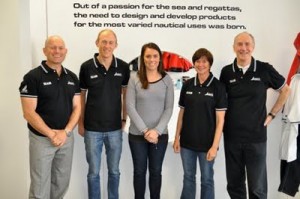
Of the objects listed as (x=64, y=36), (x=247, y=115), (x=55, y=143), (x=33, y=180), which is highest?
(x=64, y=36)

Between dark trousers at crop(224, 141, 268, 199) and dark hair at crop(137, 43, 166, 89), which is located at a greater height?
dark hair at crop(137, 43, 166, 89)

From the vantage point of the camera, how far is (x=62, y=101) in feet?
8.22

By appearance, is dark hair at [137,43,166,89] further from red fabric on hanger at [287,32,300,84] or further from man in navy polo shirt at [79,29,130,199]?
red fabric on hanger at [287,32,300,84]

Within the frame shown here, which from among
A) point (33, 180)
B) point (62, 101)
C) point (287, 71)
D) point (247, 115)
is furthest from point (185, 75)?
point (33, 180)

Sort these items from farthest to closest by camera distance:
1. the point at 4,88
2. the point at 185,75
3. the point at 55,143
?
1. the point at 185,75
2. the point at 4,88
3. the point at 55,143

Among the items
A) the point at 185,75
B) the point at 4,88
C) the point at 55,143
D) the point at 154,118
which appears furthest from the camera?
the point at 185,75

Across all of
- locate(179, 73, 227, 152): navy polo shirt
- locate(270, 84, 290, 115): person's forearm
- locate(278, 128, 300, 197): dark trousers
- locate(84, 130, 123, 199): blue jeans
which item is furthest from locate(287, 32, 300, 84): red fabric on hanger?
locate(84, 130, 123, 199): blue jeans

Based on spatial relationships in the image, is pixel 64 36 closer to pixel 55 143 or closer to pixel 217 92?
pixel 55 143

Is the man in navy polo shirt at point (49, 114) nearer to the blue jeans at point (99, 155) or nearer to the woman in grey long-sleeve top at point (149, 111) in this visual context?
the blue jeans at point (99, 155)

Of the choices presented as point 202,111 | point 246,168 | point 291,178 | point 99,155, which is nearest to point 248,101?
point 202,111

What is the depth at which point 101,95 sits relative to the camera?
2699 millimetres

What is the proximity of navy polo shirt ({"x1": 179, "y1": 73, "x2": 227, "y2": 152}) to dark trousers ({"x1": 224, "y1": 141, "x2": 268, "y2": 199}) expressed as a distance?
0.92 feet

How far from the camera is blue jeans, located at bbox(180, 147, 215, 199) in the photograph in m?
2.69

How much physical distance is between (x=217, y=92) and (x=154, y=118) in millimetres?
543
